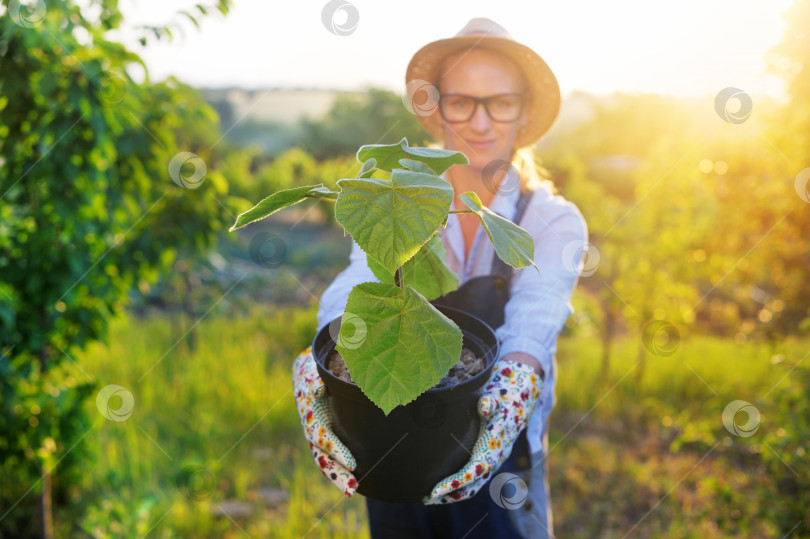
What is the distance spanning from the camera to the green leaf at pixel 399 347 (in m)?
0.91

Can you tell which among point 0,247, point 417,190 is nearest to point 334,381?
point 417,190

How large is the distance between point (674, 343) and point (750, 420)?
2.48 meters

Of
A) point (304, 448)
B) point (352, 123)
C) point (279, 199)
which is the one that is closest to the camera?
point (279, 199)

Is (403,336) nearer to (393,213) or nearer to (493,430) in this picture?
(393,213)

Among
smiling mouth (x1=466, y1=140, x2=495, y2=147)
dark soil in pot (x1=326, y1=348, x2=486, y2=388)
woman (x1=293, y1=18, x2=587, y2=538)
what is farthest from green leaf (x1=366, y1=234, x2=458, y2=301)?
smiling mouth (x1=466, y1=140, x2=495, y2=147)

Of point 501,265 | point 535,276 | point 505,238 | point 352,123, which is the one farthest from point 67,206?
point 352,123

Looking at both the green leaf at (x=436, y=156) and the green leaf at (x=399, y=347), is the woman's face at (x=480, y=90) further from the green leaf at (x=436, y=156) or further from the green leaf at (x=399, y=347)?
the green leaf at (x=399, y=347)

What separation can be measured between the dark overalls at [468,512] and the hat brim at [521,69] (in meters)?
0.63

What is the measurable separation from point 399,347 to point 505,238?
254 millimetres

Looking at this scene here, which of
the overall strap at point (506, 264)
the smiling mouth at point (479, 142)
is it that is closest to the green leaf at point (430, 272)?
the overall strap at point (506, 264)

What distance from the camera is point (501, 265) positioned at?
163 centimetres

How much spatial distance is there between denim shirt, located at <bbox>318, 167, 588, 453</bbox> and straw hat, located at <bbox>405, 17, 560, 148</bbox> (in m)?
0.27

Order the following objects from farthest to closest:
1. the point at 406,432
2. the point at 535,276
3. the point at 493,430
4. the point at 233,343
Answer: the point at 233,343 < the point at 535,276 < the point at 493,430 < the point at 406,432

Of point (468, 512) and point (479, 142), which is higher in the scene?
point (479, 142)
